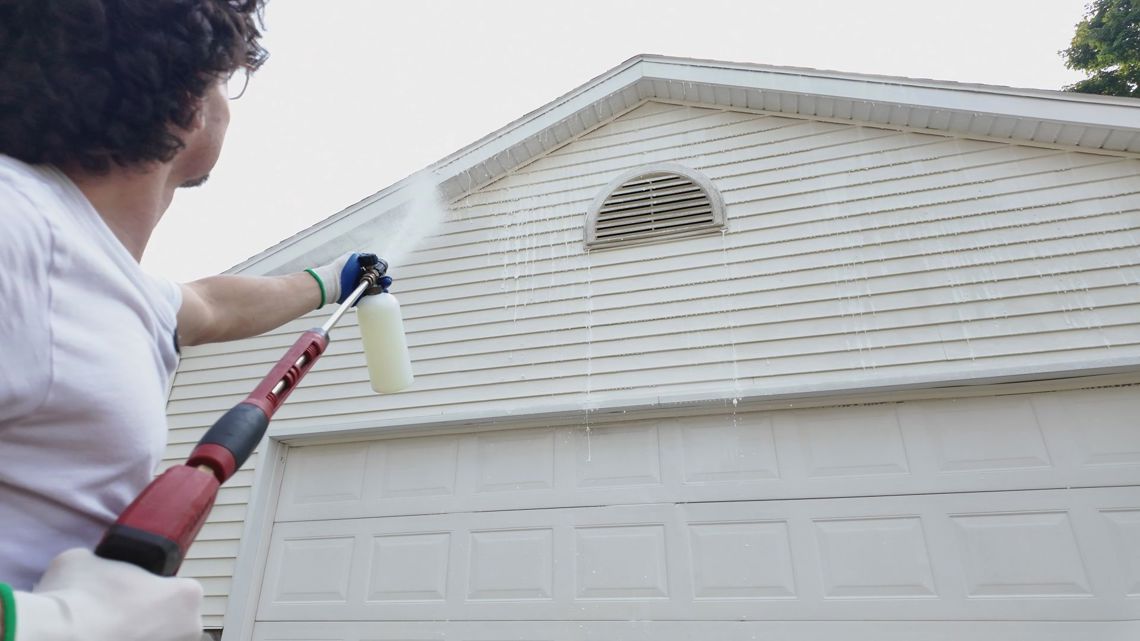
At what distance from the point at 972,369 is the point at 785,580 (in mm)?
1571

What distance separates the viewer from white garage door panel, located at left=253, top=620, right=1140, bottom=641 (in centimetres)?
279

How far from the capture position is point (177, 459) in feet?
14.4

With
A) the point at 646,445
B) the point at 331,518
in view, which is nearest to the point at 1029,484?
the point at 646,445

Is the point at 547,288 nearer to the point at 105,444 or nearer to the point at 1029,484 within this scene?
the point at 1029,484

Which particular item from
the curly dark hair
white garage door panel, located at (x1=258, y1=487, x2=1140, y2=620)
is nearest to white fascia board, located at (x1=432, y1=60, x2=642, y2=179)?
white garage door panel, located at (x1=258, y1=487, x2=1140, y2=620)

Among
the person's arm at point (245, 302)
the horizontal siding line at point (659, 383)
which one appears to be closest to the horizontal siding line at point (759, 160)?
the horizontal siding line at point (659, 383)

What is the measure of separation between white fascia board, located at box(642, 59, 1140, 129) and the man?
4281 mm

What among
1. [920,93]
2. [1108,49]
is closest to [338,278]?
[920,93]

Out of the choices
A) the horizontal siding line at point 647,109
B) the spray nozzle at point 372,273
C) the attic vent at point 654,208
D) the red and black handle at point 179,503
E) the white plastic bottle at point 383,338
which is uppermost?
the horizontal siding line at point 647,109

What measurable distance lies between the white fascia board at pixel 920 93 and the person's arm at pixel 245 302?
3.80 m

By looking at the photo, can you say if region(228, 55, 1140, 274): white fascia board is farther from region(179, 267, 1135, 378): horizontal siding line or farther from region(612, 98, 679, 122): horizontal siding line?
region(179, 267, 1135, 378): horizontal siding line

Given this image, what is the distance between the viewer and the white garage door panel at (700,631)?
2.79m

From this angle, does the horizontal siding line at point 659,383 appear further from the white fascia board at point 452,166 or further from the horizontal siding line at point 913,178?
the white fascia board at point 452,166

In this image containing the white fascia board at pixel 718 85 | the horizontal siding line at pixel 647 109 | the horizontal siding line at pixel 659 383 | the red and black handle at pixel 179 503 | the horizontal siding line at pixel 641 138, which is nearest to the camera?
the red and black handle at pixel 179 503
